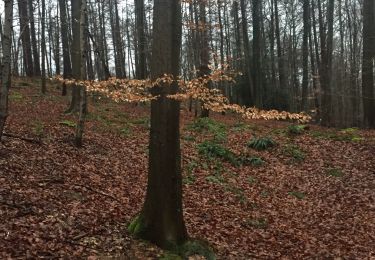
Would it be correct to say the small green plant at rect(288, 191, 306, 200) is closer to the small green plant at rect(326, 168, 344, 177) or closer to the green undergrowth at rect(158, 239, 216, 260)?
the small green plant at rect(326, 168, 344, 177)

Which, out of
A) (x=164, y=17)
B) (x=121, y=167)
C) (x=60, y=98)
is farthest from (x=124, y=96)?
(x=60, y=98)

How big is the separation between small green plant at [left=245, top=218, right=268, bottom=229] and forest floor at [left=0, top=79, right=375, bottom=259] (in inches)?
1.1

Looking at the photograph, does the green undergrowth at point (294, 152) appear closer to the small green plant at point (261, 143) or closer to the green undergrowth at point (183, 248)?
the small green plant at point (261, 143)

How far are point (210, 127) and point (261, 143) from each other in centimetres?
324

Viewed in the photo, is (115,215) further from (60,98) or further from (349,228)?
(60,98)

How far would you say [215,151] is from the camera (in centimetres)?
1507

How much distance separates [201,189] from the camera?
11930mm

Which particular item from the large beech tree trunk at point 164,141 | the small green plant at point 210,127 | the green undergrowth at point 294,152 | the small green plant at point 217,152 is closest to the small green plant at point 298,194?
the small green plant at point 217,152

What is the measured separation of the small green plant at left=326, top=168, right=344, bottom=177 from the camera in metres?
14.1

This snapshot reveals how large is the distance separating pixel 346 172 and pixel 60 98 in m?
16.1

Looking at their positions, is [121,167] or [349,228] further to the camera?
[121,167]

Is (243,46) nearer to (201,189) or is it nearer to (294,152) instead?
(294,152)

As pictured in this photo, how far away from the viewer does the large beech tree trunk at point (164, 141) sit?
7203 mm

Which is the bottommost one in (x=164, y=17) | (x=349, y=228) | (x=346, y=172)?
(x=349, y=228)
